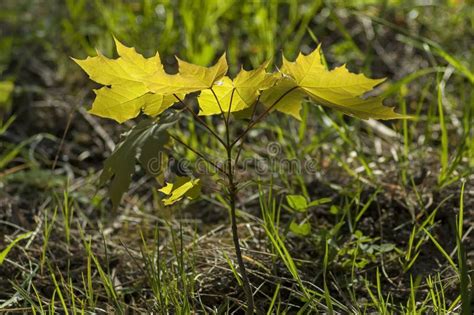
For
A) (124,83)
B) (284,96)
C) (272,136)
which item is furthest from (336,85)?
(272,136)

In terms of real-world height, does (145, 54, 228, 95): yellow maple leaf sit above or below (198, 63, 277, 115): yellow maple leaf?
above

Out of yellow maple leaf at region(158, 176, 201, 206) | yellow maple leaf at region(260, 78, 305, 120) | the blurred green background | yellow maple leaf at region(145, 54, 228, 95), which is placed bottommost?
the blurred green background

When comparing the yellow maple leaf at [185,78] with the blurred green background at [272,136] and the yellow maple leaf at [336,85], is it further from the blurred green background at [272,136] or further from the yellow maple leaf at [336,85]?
the blurred green background at [272,136]

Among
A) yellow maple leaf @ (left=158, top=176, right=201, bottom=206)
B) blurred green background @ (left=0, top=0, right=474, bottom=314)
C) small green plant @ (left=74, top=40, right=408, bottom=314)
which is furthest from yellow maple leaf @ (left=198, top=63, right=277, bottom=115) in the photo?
blurred green background @ (left=0, top=0, right=474, bottom=314)

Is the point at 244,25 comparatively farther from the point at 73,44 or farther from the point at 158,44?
the point at 73,44

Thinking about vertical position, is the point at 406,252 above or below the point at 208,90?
below

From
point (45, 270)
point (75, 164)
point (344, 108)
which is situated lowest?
point (75, 164)

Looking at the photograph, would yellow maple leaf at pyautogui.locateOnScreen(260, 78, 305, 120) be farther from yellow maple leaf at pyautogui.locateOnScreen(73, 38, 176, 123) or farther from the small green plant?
yellow maple leaf at pyautogui.locateOnScreen(73, 38, 176, 123)

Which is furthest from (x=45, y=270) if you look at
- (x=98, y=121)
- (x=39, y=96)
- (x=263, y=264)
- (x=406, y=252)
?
(x=39, y=96)
